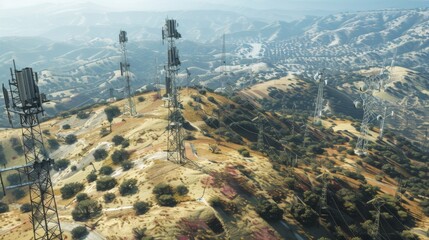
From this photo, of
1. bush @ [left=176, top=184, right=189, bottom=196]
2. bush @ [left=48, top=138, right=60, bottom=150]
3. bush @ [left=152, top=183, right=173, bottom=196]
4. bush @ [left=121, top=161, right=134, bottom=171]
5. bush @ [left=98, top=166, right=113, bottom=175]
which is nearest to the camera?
bush @ [left=152, top=183, right=173, bottom=196]

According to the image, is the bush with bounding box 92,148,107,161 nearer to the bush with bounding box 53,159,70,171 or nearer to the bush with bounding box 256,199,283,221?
the bush with bounding box 53,159,70,171

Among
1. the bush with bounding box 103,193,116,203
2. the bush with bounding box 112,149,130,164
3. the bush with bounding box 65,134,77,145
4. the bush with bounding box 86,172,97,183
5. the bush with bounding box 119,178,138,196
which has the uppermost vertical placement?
the bush with bounding box 119,178,138,196

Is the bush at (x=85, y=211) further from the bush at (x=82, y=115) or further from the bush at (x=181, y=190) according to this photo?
the bush at (x=82, y=115)

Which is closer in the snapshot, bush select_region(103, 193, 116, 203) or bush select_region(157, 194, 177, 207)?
bush select_region(157, 194, 177, 207)

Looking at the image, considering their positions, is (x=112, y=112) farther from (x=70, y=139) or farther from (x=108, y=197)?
(x=108, y=197)

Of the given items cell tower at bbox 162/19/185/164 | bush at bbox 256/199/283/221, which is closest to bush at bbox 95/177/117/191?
cell tower at bbox 162/19/185/164

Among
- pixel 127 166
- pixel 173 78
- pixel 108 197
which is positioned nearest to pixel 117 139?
pixel 127 166

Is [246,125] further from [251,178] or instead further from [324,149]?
[251,178]
